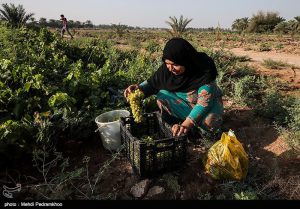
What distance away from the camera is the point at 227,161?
2432 millimetres

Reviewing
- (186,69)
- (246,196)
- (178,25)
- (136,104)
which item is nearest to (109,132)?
(136,104)

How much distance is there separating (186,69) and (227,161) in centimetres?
103

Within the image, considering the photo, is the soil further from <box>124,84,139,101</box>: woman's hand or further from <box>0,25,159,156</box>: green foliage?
<box>124,84,139,101</box>: woman's hand

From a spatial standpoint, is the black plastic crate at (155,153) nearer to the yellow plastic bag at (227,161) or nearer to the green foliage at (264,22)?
the yellow plastic bag at (227,161)

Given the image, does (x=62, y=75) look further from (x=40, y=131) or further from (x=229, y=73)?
(x=229, y=73)

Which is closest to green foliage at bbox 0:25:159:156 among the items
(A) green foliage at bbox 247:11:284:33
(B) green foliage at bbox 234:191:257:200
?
(B) green foliage at bbox 234:191:257:200

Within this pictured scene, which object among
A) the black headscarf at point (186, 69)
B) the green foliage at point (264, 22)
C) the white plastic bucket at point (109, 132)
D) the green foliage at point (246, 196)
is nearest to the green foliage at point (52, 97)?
the white plastic bucket at point (109, 132)

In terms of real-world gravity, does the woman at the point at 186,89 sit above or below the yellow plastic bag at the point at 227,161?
above

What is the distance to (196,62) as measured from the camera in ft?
9.66

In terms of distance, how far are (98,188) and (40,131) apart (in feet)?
2.51

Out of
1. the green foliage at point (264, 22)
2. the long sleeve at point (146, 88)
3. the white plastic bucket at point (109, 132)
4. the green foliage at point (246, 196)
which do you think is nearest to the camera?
the green foliage at point (246, 196)

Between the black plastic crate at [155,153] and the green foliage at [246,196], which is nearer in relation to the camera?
the green foliage at [246,196]

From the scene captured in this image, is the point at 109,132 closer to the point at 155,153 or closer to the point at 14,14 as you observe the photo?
the point at 155,153

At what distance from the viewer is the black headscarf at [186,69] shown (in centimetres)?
274
